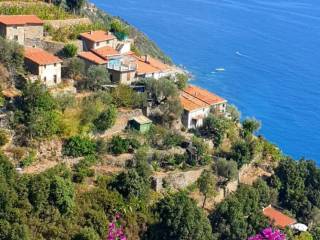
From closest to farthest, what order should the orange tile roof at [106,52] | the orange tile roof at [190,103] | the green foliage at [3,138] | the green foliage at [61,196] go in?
the green foliage at [61,196], the green foliage at [3,138], the orange tile roof at [190,103], the orange tile roof at [106,52]

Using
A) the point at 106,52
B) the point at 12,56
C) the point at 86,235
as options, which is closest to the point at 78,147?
the point at 86,235

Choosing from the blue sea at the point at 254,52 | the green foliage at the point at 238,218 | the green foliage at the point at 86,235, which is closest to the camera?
the green foliage at the point at 86,235

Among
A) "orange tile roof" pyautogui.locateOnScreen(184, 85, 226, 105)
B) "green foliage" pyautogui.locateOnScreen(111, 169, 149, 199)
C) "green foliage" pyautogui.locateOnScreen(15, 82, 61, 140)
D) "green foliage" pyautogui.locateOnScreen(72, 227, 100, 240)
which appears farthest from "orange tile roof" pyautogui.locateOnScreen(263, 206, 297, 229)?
"green foliage" pyautogui.locateOnScreen(15, 82, 61, 140)

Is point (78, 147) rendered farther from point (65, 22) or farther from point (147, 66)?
point (65, 22)

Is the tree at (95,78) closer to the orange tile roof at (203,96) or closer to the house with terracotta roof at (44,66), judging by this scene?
the house with terracotta roof at (44,66)

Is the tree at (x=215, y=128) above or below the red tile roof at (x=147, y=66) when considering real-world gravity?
below

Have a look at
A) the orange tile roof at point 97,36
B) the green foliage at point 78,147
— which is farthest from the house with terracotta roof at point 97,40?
the green foliage at point 78,147

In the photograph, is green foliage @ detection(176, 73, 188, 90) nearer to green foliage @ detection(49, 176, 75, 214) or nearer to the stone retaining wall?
the stone retaining wall
